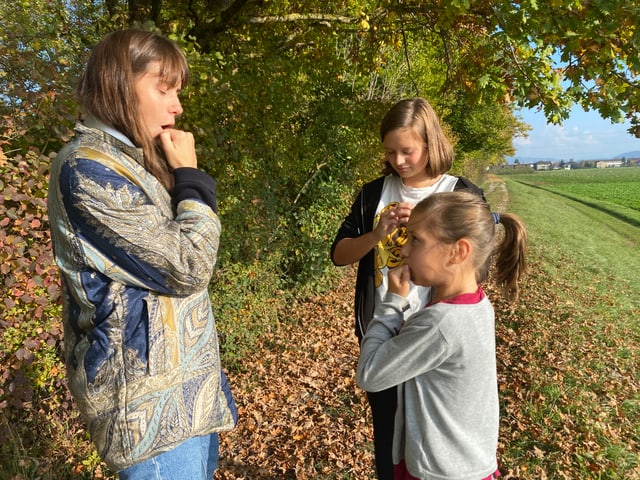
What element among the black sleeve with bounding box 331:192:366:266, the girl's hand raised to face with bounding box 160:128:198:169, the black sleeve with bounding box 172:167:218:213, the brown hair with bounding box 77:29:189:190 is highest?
the brown hair with bounding box 77:29:189:190

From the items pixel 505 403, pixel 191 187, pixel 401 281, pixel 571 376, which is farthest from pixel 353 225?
pixel 571 376

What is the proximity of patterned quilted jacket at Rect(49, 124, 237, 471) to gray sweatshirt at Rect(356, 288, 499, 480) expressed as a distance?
0.68m

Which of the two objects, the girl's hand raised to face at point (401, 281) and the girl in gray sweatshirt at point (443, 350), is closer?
the girl in gray sweatshirt at point (443, 350)

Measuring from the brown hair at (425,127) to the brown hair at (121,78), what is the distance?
1169 millimetres

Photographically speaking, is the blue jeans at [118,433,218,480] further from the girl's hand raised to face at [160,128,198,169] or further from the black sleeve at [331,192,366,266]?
the black sleeve at [331,192,366,266]

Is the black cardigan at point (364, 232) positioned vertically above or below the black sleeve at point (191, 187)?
below

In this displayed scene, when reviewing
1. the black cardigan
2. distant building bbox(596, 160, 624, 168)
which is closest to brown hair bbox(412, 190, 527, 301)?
the black cardigan

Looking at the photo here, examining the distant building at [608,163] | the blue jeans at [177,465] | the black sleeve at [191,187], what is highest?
the distant building at [608,163]

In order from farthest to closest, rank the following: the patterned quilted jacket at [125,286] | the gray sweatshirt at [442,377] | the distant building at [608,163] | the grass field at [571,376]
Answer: the distant building at [608,163]
the grass field at [571,376]
the gray sweatshirt at [442,377]
the patterned quilted jacket at [125,286]

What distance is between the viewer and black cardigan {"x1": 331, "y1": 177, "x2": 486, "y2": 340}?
219 centimetres

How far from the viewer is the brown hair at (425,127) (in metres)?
2.12

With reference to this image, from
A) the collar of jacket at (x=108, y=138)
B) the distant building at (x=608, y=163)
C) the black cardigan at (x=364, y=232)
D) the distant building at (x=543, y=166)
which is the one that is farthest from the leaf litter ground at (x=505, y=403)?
the distant building at (x=608, y=163)

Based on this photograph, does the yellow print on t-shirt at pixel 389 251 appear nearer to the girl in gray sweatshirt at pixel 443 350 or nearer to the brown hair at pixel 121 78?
the girl in gray sweatshirt at pixel 443 350

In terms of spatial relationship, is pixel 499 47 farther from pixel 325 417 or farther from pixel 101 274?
pixel 101 274
